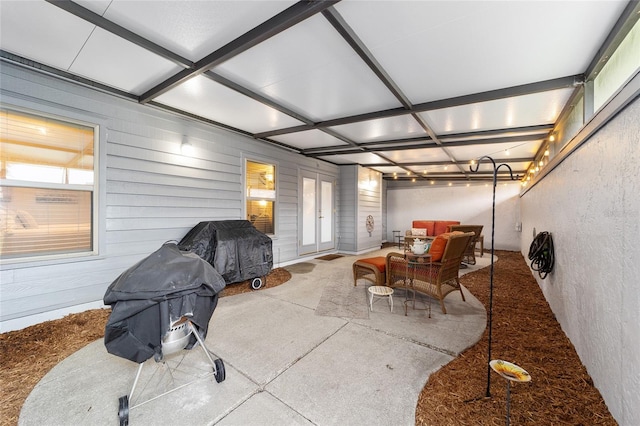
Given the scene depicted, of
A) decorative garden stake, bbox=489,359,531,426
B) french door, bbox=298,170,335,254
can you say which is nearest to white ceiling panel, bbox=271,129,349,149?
french door, bbox=298,170,335,254

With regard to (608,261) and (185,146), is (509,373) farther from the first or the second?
(185,146)

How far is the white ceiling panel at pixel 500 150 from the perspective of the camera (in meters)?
5.34

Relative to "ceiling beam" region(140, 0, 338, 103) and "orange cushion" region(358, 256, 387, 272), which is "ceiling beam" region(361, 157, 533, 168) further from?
"ceiling beam" region(140, 0, 338, 103)

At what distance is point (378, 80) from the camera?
3.01 meters

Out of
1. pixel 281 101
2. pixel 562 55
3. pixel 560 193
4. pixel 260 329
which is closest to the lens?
pixel 562 55

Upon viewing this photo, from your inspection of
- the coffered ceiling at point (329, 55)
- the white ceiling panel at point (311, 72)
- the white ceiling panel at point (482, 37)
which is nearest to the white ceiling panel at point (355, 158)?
the coffered ceiling at point (329, 55)

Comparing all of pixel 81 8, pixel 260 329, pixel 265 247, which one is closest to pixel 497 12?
pixel 81 8

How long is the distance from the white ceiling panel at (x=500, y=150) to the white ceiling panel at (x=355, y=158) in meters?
1.94

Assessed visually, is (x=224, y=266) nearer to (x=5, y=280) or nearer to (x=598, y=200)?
(x=5, y=280)

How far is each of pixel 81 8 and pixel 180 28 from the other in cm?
72

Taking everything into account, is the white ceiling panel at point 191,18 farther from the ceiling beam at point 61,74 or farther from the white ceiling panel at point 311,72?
the ceiling beam at point 61,74

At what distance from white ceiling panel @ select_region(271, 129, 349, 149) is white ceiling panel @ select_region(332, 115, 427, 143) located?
1.38ft

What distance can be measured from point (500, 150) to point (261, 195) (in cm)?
570

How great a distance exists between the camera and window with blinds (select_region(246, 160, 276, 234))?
546 cm
